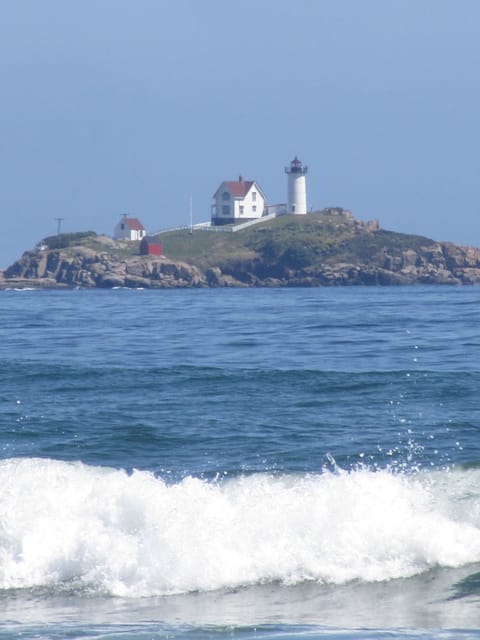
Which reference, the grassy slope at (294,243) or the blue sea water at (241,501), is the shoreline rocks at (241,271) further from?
the blue sea water at (241,501)

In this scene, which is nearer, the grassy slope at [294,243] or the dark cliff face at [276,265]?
the dark cliff face at [276,265]

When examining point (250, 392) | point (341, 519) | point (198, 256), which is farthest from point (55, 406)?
point (198, 256)

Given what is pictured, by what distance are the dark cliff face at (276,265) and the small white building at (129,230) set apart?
5.69 metres

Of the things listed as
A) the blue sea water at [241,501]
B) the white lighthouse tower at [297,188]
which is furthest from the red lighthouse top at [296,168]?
the blue sea water at [241,501]

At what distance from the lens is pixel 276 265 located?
13075 centimetres

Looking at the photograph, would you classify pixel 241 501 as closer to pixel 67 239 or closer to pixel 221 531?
pixel 221 531

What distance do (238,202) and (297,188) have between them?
8228 millimetres

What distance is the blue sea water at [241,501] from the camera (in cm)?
930

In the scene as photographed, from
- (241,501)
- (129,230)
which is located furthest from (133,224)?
(241,501)

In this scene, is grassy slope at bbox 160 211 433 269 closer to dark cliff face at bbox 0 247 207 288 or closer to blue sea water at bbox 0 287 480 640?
dark cliff face at bbox 0 247 207 288

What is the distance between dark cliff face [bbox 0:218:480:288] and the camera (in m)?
127

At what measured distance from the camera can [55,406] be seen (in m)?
17.3

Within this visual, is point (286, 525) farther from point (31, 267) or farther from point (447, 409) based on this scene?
point (31, 267)

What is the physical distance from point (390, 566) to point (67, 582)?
10.4ft
